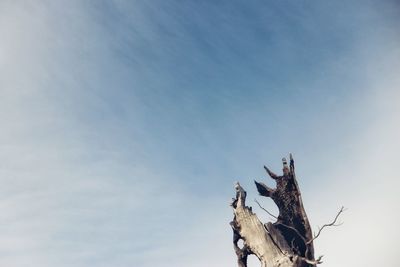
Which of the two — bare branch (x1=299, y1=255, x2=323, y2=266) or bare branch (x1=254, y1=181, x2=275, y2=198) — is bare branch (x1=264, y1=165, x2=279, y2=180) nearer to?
bare branch (x1=254, y1=181, x2=275, y2=198)

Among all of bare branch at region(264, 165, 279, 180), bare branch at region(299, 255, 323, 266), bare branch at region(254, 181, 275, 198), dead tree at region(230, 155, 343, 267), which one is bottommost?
bare branch at region(299, 255, 323, 266)

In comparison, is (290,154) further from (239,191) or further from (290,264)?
(290,264)

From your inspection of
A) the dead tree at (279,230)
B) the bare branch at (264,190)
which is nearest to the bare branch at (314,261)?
the dead tree at (279,230)

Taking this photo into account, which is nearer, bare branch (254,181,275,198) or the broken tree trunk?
the broken tree trunk

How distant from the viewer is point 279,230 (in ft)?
56.5

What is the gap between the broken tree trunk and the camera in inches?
625

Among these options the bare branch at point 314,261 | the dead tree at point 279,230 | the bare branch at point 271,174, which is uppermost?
the bare branch at point 271,174

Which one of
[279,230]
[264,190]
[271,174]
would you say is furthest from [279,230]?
[271,174]

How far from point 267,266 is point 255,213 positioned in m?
2.70

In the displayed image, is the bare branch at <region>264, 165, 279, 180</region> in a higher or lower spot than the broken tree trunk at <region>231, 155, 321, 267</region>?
higher

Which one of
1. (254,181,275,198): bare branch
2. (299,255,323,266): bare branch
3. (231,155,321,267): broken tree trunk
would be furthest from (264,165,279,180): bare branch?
(299,255,323,266): bare branch

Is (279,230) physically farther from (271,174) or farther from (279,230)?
(271,174)

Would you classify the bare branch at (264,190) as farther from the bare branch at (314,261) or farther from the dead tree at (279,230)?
the bare branch at (314,261)

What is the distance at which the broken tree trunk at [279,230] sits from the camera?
15875mm
